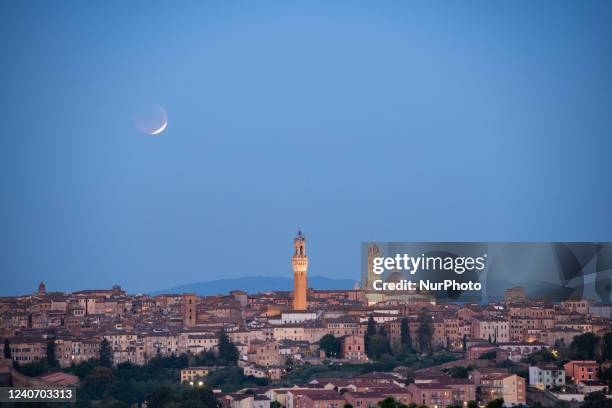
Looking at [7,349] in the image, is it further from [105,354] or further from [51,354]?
[105,354]

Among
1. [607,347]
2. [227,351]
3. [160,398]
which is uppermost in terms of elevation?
[227,351]

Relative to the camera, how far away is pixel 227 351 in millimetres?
43625

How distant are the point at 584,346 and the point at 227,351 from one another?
7643 millimetres

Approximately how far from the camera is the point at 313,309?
51.7 metres

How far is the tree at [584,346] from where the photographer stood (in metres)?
40.9

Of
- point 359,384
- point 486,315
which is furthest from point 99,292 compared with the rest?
point 359,384

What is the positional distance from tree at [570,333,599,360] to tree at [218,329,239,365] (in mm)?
7149

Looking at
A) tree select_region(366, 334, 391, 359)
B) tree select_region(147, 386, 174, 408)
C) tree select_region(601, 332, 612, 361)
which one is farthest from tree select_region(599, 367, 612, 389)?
tree select_region(147, 386, 174, 408)

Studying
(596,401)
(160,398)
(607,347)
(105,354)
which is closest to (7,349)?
(105,354)

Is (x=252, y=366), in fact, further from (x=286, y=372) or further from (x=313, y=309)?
(x=313, y=309)

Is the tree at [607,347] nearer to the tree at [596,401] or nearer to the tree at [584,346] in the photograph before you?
the tree at [584,346]

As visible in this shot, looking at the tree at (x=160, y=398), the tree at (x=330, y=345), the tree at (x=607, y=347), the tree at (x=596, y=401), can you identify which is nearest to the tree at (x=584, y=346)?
the tree at (x=607, y=347)

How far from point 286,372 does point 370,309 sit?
362 inches

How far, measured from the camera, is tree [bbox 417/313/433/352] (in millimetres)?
45125
